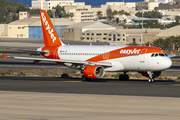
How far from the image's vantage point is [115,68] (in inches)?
1577

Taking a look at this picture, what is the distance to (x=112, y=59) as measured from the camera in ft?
133

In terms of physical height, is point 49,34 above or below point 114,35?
above

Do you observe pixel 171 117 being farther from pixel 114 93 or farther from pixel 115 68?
pixel 115 68

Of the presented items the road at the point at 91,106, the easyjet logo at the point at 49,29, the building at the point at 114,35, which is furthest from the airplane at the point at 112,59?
the building at the point at 114,35

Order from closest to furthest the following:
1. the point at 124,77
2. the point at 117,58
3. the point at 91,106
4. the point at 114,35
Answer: the point at 91,106, the point at 117,58, the point at 124,77, the point at 114,35

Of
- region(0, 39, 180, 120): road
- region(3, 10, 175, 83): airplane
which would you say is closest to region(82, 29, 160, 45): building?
region(3, 10, 175, 83): airplane

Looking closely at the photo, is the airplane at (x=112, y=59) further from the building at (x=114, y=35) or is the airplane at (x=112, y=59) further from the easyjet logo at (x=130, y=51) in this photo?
the building at (x=114, y=35)

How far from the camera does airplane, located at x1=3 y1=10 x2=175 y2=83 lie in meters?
38.0

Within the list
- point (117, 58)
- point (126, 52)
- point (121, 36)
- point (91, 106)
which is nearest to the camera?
point (91, 106)

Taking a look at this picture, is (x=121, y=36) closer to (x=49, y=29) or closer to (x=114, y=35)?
(x=114, y=35)

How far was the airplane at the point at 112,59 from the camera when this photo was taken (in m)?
38.0

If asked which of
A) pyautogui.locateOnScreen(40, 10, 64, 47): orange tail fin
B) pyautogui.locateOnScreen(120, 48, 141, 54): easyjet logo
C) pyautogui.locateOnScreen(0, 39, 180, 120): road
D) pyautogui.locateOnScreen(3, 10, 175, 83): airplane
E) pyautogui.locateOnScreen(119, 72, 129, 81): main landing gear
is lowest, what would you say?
pyautogui.locateOnScreen(119, 72, 129, 81): main landing gear

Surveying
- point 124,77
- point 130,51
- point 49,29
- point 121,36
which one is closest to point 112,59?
point 130,51

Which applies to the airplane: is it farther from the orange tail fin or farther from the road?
the road
